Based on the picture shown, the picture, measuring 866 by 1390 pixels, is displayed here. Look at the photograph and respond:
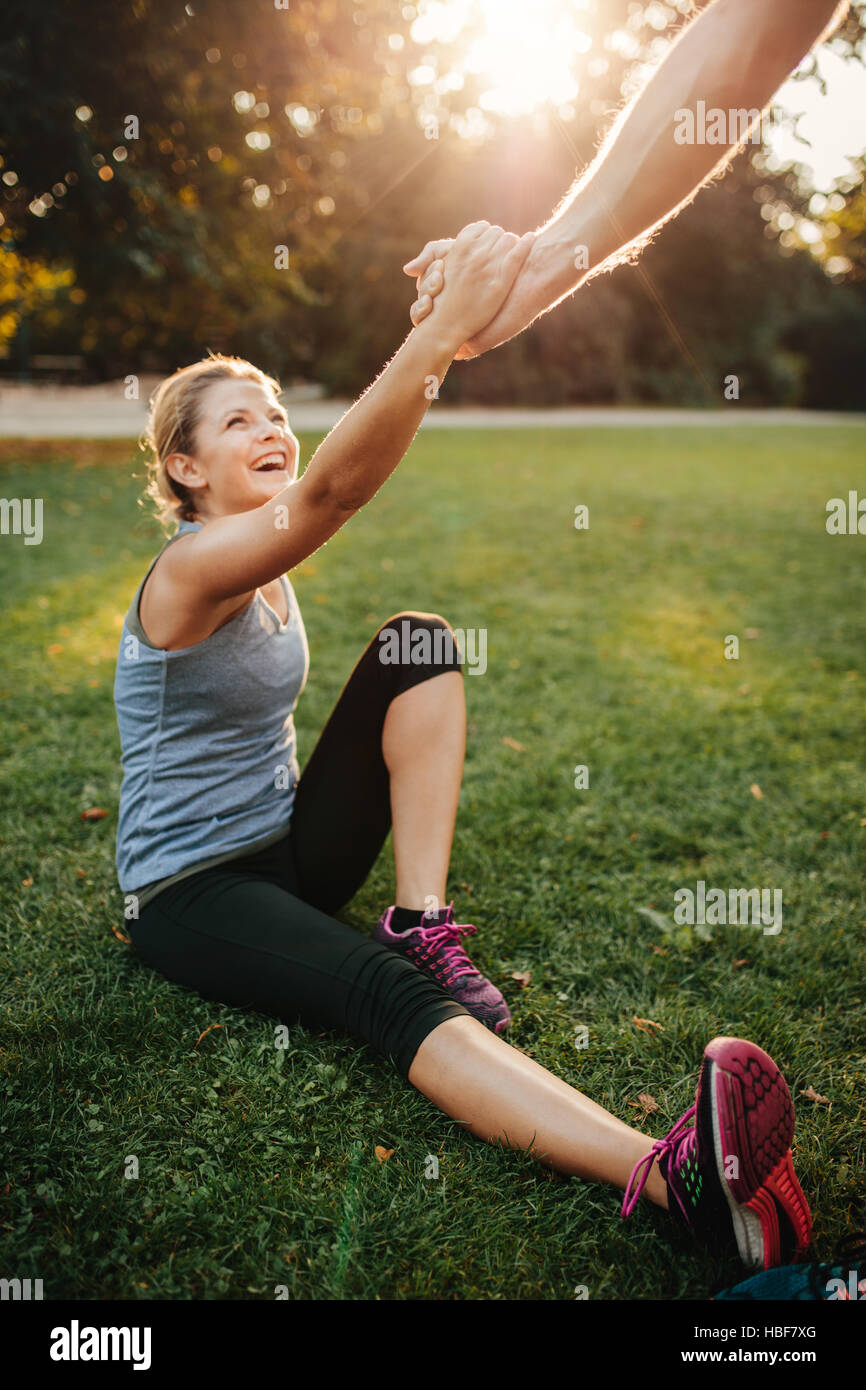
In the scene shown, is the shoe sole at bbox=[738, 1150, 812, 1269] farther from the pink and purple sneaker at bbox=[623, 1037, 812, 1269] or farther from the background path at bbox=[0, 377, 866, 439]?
the background path at bbox=[0, 377, 866, 439]

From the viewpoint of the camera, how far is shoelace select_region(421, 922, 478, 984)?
222cm

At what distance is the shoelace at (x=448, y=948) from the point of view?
7.29ft

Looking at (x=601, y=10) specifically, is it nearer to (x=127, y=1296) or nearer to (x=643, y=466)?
(x=643, y=466)

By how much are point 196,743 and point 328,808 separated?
0.40 m

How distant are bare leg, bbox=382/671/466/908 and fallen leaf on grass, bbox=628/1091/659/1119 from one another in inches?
25.6

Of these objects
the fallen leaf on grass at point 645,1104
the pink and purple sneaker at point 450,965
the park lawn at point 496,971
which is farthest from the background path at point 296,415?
the fallen leaf on grass at point 645,1104

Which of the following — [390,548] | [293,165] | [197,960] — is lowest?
[197,960]

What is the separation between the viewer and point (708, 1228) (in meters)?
1.61

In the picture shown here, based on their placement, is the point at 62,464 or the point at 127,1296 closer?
the point at 127,1296

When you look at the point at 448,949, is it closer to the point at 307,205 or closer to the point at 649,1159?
the point at 649,1159

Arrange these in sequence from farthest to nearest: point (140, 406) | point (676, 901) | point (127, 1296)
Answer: point (140, 406), point (676, 901), point (127, 1296)

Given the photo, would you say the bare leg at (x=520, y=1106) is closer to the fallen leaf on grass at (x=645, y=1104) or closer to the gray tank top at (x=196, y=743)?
the fallen leaf on grass at (x=645, y=1104)

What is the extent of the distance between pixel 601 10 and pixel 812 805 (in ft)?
33.7

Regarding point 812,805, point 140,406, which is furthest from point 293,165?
point 812,805
